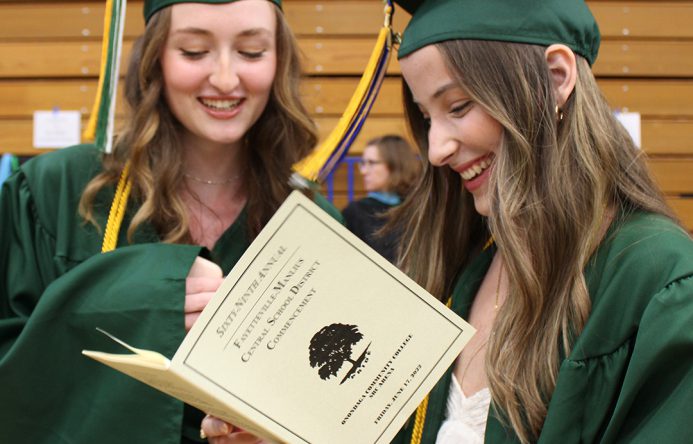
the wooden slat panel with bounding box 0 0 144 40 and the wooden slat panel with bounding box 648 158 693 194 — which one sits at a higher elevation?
the wooden slat panel with bounding box 648 158 693 194

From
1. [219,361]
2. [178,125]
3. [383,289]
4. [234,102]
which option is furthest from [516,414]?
[178,125]

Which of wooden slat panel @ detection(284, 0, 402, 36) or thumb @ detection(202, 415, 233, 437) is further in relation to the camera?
wooden slat panel @ detection(284, 0, 402, 36)

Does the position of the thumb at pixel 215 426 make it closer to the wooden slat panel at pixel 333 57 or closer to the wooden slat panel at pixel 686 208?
the wooden slat panel at pixel 333 57

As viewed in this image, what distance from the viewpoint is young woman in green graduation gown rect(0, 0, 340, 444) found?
157 centimetres

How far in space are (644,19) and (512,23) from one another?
4.42 m

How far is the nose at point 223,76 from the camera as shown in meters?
1.80

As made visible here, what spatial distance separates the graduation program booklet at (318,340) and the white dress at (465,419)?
22 centimetres

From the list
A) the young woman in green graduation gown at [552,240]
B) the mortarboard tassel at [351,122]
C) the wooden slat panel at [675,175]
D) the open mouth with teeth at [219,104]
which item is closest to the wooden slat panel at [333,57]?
the wooden slat panel at [675,175]

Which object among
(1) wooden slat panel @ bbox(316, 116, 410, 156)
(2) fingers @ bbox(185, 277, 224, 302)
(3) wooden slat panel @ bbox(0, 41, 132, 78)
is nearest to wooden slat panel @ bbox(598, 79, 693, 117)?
(1) wooden slat panel @ bbox(316, 116, 410, 156)

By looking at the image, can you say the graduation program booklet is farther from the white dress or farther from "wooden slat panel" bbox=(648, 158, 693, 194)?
"wooden slat panel" bbox=(648, 158, 693, 194)

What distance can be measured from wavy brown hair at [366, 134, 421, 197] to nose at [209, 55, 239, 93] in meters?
2.84

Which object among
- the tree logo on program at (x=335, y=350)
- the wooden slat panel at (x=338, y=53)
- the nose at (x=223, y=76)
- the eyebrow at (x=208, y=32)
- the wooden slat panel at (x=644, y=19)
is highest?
the wooden slat panel at (x=644, y=19)

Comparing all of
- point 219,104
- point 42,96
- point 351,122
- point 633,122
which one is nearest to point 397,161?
point 633,122

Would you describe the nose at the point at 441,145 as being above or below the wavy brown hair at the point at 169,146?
above
